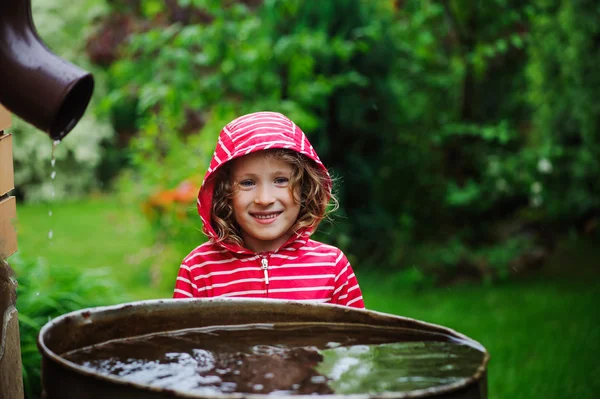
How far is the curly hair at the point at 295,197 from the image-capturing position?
2143mm

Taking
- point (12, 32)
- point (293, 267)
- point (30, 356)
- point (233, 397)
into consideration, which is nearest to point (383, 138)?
point (30, 356)

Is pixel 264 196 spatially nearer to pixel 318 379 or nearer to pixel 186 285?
pixel 186 285

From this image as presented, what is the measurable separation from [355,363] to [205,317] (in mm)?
386

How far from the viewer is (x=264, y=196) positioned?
2.08 m

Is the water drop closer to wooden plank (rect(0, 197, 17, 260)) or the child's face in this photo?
the child's face

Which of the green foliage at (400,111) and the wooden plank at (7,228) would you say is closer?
the wooden plank at (7,228)

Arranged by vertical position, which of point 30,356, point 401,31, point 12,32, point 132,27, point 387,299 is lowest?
point 387,299

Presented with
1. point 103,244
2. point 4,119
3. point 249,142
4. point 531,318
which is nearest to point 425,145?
point 531,318

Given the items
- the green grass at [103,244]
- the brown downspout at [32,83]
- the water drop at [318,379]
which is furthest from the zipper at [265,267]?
the green grass at [103,244]

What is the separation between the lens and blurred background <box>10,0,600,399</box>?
16.9ft

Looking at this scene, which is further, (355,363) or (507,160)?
(507,160)

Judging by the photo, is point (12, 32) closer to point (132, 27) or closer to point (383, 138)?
point (383, 138)

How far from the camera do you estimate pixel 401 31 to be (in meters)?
6.06

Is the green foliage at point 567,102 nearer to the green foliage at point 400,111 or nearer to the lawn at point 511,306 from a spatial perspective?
the green foliage at point 400,111
